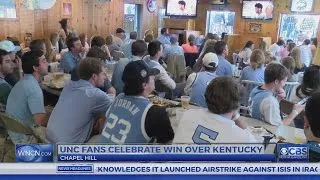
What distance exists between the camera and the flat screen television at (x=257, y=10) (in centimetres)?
881

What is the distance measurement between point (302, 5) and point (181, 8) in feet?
8.80

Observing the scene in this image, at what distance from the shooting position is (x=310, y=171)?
0.83m

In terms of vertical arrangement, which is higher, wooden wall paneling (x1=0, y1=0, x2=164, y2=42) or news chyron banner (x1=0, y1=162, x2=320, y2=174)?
wooden wall paneling (x1=0, y1=0, x2=164, y2=42)

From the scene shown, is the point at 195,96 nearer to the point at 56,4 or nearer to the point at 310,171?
the point at 310,171

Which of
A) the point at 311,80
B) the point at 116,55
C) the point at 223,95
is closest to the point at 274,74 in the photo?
the point at 311,80

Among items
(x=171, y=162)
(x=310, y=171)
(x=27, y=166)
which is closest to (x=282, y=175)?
(x=310, y=171)

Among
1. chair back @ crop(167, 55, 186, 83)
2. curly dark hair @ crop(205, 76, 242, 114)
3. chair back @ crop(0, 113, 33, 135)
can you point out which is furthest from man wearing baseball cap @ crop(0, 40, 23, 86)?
chair back @ crop(167, 55, 186, 83)

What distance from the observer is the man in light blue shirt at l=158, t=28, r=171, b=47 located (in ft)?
22.4

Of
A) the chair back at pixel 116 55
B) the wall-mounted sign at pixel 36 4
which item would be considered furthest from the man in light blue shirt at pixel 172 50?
the wall-mounted sign at pixel 36 4

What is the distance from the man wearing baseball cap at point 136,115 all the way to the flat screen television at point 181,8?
5930mm

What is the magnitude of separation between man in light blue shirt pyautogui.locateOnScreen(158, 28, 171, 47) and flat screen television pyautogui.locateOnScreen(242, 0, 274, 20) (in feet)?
7.50

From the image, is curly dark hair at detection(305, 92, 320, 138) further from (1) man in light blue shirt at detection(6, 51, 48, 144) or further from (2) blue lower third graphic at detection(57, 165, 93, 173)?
(1) man in light blue shirt at detection(6, 51, 48, 144)

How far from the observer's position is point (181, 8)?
786 centimetres

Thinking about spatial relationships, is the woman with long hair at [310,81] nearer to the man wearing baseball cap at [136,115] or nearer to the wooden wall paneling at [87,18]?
the man wearing baseball cap at [136,115]
